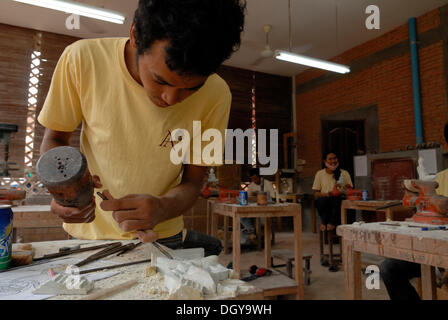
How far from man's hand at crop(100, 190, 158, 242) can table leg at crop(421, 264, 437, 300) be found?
199cm

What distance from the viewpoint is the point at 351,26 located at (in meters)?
6.05

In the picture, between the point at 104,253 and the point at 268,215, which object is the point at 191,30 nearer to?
the point at 104,253

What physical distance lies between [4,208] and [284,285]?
229 centimetres

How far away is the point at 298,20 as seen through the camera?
5.89m

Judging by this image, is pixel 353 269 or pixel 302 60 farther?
pixel 302 60

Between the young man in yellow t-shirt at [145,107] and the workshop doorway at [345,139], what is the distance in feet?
19.7

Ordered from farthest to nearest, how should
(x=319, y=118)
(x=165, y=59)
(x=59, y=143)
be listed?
1. (x=319, y=118)
2. (x=59, y=143)
3. (x=165, y=59)

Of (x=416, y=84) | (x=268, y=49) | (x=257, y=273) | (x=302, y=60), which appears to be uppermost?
(x=268, y=49)

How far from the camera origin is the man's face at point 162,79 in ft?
2.56

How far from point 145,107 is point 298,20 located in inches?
226

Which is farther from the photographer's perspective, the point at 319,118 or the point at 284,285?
the point at 319,118

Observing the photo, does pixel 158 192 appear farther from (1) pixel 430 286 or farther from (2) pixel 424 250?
(1) pixel 430 286

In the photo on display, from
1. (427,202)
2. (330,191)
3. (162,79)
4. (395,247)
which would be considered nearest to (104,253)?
(162,79)
